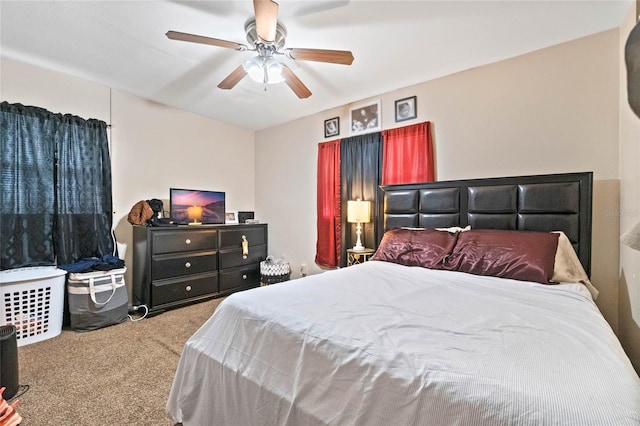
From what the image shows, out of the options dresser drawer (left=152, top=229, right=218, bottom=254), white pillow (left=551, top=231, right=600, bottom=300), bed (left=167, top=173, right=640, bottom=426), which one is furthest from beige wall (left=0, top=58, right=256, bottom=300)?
white pillow (left=551, top=231, right=600, bottom=300)

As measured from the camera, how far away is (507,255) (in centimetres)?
204

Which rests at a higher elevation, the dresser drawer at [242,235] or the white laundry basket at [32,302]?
the dresser drawer at [242,235]

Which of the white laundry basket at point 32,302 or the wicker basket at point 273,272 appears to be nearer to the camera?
the white laundry basket at point 32,302

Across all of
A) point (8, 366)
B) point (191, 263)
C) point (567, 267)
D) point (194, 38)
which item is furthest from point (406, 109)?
point (8, 366)

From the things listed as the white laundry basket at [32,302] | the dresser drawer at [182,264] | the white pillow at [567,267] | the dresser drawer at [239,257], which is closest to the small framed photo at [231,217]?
the dresser drawer at [239,257]

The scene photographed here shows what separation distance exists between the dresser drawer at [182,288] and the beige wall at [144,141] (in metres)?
0.59

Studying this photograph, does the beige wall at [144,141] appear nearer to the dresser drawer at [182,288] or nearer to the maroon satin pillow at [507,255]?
the dresser drawer at [182,288]

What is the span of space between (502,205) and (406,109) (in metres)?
1.42

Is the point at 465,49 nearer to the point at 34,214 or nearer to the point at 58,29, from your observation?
the point at 58,29

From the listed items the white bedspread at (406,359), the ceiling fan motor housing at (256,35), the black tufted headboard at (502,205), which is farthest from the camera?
the black tufted headboard at (502,205)

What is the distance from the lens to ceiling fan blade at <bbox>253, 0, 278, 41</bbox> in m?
1.62

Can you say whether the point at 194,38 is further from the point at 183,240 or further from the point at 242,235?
the point at 242,235

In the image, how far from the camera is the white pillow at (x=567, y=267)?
1.92 metres

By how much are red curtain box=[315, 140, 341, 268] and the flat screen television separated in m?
1.40
